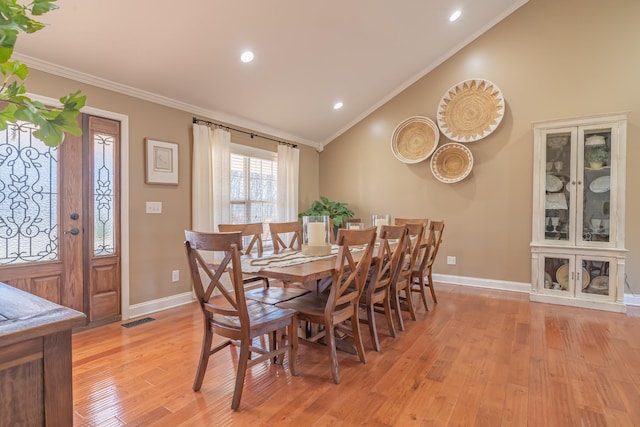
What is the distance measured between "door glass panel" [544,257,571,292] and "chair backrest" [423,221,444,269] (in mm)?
1428

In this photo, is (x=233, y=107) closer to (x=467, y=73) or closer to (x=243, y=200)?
(x=243, y=200)

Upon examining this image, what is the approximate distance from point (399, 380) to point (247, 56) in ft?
10.7

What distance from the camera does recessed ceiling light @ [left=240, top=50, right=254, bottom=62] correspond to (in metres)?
3.39

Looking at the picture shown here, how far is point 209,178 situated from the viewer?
4.00m

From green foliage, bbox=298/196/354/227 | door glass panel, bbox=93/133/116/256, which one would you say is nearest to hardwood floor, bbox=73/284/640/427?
door glass panel, bbox=93/133/116/256

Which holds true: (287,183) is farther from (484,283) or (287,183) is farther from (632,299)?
(632,299)

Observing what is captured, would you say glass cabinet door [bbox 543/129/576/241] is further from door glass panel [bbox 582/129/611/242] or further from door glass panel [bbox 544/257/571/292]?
door glass panel [bbox 544/257/571/292]

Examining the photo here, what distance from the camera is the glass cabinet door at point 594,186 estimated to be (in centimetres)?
366

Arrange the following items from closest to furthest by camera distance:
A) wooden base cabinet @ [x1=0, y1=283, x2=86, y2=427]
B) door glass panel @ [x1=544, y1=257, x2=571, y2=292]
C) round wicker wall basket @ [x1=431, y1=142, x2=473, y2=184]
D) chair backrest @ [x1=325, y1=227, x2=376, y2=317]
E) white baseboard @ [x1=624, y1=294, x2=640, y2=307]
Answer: wooden base cabinet @ [x1=0, y1=283, x2=86, y2=427] < chair backrest @ [x1=325, y1=227, x2=376, y2=317] < white baseboard @ [x1=624, y1=294, x2=640, y2=307] < door glass panel @ [x1=544, y1=257, x2=571, y2=292] < round wicker wall basket @ [x1=431, y1=142, x2=473, y2=184]

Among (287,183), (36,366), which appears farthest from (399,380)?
(287,183)

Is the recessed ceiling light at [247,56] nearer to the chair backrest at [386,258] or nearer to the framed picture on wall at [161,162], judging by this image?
the framed picture on wall at [161,162]

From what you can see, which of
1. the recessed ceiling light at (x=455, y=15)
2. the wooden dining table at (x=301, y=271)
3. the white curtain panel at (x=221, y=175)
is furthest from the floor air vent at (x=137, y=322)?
the recessed ceiling light at (x=455, y=15)

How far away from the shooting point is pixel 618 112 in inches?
141

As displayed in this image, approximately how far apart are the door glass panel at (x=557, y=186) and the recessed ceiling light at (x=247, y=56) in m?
3.53
